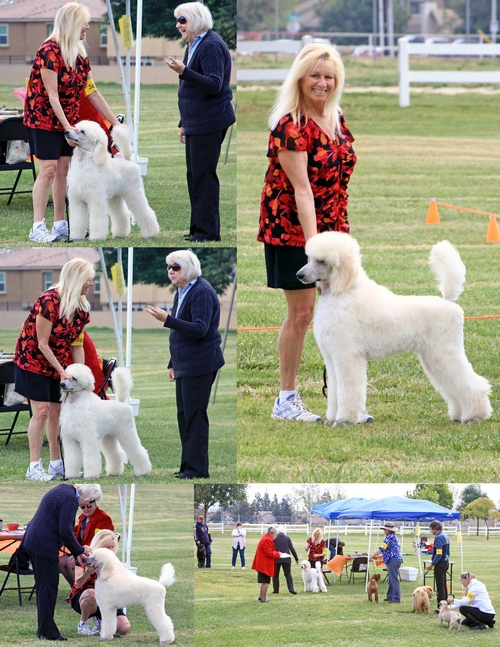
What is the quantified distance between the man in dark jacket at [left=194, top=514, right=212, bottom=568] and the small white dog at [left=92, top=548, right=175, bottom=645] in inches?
11.5

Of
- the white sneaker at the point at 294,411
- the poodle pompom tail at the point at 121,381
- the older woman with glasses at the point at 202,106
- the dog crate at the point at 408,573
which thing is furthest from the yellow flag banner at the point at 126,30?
the dog crate at the point at 408,573

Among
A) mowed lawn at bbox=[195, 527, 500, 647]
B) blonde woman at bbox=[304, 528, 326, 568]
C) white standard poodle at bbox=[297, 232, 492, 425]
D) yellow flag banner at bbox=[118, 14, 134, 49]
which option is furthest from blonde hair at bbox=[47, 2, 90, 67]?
blonde woman at bbox=[304, 528, 326, 568]

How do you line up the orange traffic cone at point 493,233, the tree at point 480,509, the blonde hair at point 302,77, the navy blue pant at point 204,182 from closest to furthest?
the blonde hair at point 302,77 < the tree at point 480,509 < the navy blue pant at point 204,182 < the orange traffic cone at point 493,233

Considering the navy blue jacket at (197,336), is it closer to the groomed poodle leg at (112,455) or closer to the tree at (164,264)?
the tree at (164,264)

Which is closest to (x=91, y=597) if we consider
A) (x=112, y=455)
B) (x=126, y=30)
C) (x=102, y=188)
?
(x=112, y=455)

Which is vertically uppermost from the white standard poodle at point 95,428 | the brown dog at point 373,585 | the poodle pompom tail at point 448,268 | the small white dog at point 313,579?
the poodle pompom tail at point 448,268

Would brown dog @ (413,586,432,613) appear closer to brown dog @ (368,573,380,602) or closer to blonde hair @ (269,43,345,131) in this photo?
brown dog @ (368,573,380,602)

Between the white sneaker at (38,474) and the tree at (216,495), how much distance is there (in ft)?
3.24

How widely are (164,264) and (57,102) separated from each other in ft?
3.50

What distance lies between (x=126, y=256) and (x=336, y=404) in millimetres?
1535

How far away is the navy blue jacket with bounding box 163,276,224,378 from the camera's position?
5180mm

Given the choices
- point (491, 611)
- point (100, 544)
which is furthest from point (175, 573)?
point (491, 611)

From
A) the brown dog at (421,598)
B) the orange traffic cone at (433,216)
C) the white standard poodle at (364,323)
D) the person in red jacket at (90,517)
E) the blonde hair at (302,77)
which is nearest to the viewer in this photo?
the blonde hair at (302,77)

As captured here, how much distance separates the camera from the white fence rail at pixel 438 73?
74.3ft
